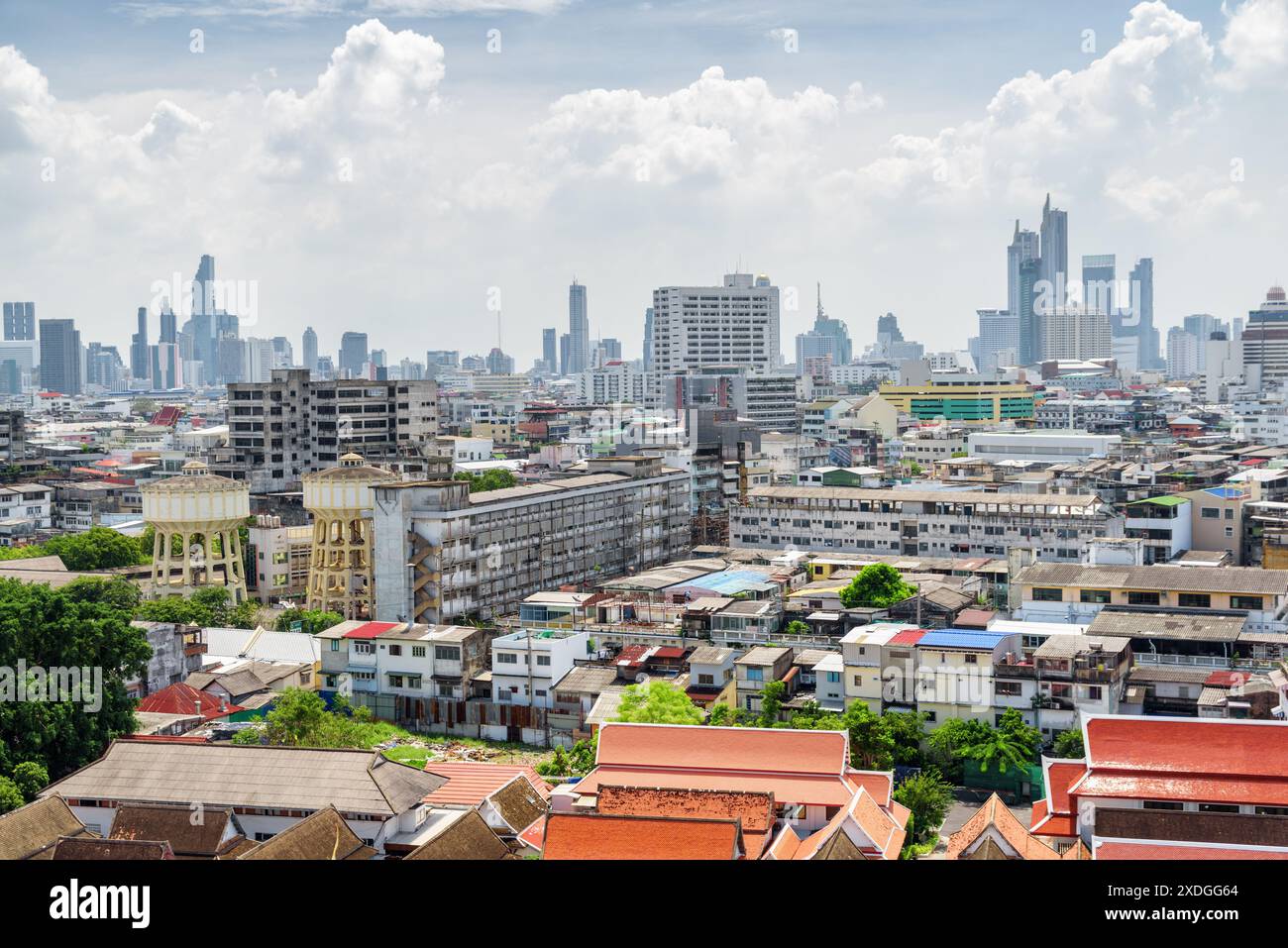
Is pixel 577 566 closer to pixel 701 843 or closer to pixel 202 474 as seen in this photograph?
pixel 202 474

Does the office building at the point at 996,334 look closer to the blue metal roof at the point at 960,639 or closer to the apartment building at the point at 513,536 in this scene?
the apartment building at the point at 513,536

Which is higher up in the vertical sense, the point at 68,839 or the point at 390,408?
the point at 390,408

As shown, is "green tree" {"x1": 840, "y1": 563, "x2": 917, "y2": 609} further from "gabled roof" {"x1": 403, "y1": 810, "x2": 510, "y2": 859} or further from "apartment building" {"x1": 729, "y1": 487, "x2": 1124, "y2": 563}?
"gabled roof" {"x1": 403, "y1": 810, "x2": 510, "y2": 859}

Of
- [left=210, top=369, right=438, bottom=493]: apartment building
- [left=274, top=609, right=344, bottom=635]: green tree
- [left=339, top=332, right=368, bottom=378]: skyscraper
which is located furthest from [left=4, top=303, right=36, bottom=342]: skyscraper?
[left=274, top=609, right=344, bottom=635]: green tree

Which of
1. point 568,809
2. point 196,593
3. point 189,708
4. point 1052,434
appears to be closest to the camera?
point 568,809

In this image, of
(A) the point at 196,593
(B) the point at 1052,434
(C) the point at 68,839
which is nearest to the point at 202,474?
(A) the point at 196,593

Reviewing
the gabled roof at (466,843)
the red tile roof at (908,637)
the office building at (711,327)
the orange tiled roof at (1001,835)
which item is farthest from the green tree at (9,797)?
the office building at (711,327)
